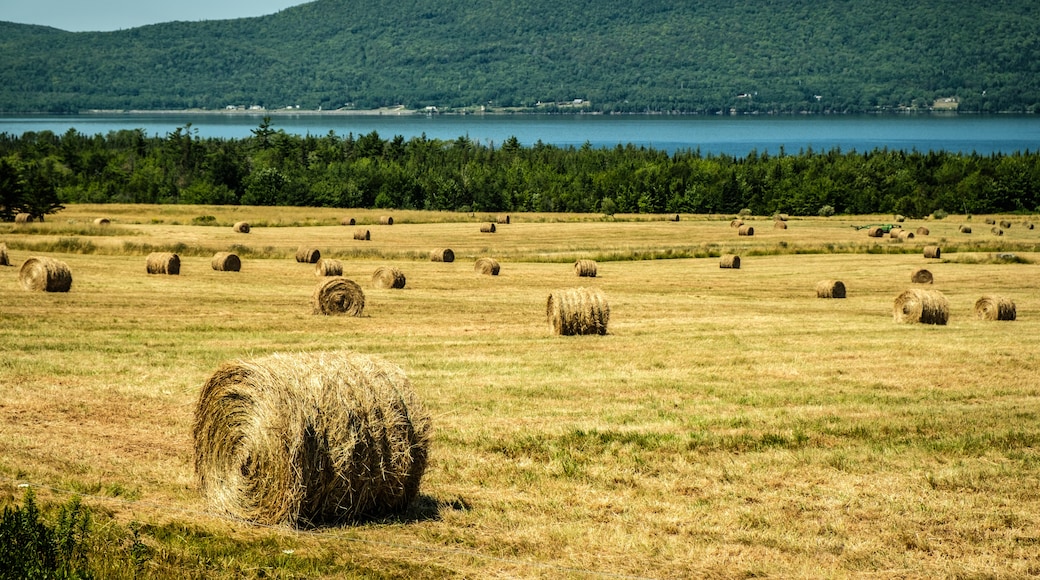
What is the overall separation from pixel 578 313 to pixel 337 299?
712 cm

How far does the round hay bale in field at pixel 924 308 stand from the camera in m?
29.0

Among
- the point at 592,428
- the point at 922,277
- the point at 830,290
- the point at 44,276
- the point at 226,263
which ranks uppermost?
the point at 44,276

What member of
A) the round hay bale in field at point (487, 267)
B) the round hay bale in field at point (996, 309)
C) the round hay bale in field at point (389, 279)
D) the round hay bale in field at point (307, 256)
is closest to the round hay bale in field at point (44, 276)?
the round hay bale in field at point (389, 279)

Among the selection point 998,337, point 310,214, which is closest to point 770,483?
point 998,337

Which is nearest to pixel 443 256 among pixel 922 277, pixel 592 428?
pixel 922 277

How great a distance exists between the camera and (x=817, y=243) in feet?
211

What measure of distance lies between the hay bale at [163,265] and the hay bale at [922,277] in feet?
92.2

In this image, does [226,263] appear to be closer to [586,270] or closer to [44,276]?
[44,276]

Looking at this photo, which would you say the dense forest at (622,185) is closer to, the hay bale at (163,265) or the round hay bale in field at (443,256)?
the round hay bale in field at (443,256)

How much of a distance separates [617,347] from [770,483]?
11.1 metres

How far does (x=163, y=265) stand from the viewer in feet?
128

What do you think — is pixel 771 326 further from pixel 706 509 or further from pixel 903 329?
pixel 706 509

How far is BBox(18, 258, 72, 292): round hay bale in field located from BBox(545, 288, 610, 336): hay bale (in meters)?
15.1

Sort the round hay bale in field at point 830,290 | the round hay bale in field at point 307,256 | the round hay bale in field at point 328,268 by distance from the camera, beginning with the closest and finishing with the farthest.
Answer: the round hay bale in field at point 830,290 < the round hay bale in field at point 328,268 < the round hay bale in field at point 307,256
